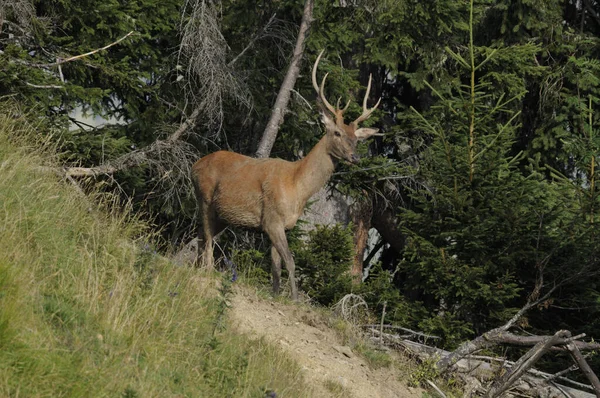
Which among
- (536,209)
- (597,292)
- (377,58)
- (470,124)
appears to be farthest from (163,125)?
(597,292)

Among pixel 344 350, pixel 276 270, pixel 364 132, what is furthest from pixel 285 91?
pixel 344 350

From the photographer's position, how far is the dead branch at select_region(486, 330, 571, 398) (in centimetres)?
1015

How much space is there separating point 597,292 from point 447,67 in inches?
261

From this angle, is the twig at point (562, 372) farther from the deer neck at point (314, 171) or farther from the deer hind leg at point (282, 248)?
the deer neck at point (314, 171)

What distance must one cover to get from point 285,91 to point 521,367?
6848 millimetres

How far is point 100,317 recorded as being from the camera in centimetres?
730

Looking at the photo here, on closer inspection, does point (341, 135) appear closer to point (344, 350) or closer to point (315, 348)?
point (344, 350)

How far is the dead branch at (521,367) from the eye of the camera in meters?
10.1

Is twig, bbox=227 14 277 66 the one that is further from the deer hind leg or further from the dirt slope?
the dirt slope

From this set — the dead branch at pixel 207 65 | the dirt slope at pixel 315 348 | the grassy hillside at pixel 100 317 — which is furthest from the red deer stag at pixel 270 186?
the grassy hillside at pixel 100 317

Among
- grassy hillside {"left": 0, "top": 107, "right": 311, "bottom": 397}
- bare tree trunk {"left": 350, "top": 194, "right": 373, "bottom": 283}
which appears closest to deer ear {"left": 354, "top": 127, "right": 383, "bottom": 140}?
grassy hillside {"left": 0, "top": 107, "right": 311, "bottom": 397}

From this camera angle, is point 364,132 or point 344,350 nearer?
point 344,350

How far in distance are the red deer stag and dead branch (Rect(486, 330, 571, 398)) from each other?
306cm

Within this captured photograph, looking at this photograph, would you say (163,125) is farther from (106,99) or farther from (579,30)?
(579,30)
